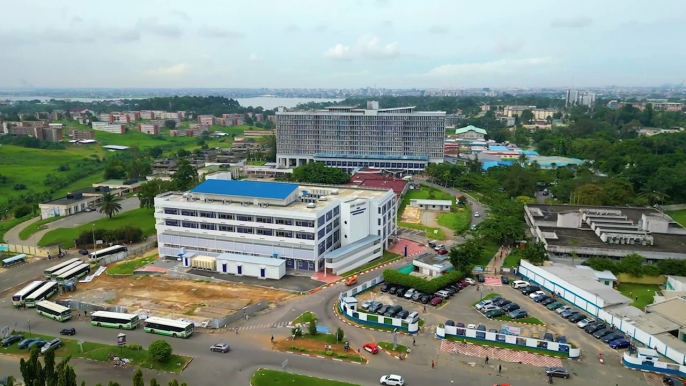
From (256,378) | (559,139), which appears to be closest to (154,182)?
(256,378)

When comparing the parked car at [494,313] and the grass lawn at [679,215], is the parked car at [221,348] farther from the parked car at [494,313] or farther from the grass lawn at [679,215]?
the grass lawn at [679,215]

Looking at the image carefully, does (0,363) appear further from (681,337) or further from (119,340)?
(681,337)

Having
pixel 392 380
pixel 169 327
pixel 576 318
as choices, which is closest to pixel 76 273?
pixel 169 327

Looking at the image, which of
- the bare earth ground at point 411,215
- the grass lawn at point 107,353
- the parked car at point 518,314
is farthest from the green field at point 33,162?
the parked car at point 518,314

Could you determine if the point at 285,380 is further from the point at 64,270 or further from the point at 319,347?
the point at 64,270

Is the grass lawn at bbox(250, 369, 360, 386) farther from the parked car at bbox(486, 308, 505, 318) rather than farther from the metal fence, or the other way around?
the parked car at bbox(486, 308, 505, 318)

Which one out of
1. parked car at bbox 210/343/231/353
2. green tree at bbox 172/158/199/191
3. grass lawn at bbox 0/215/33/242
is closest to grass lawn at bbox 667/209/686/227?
parked car at bbox 210/343/231/353
